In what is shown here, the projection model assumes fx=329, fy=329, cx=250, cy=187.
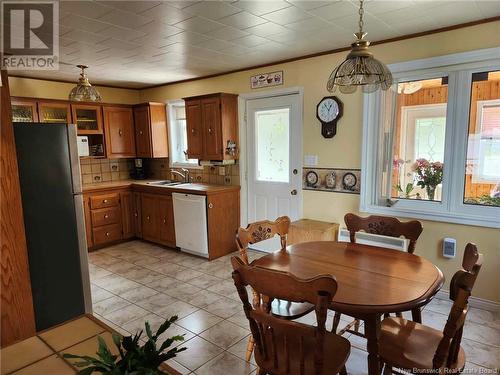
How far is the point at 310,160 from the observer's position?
3791 millimetres

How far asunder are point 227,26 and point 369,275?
7.21 ft

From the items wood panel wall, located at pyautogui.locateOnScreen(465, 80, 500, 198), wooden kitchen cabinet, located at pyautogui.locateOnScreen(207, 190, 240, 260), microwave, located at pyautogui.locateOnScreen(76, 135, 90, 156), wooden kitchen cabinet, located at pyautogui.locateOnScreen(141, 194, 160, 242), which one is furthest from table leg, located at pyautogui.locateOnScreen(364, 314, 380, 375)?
microwave, located at pyautogui.locateOnScreen(76, 135, 90, 156)

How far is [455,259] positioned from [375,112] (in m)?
1.56

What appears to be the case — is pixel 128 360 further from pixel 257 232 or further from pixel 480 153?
pixel 480 153

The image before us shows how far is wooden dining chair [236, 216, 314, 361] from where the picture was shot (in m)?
2.05

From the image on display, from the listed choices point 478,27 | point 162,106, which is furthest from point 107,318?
point 478,27

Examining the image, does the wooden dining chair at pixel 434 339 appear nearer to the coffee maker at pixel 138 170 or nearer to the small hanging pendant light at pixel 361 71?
the small hanging pendant light at pixel 361 71

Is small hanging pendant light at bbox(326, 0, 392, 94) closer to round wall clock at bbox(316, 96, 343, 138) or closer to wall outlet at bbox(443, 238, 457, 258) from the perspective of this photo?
round wall clock at bbox(316, 96, 343, 138)

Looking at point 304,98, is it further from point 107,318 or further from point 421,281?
point 107,318

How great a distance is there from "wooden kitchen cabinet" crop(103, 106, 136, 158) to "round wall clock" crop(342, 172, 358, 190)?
3.59m

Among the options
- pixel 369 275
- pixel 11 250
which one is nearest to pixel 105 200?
pixel 11 250

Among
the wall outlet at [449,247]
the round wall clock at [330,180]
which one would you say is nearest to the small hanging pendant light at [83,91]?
the round wall clock at [330,180]

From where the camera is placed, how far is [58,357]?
1104 millimetres

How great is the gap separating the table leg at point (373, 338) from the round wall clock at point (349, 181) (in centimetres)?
208
